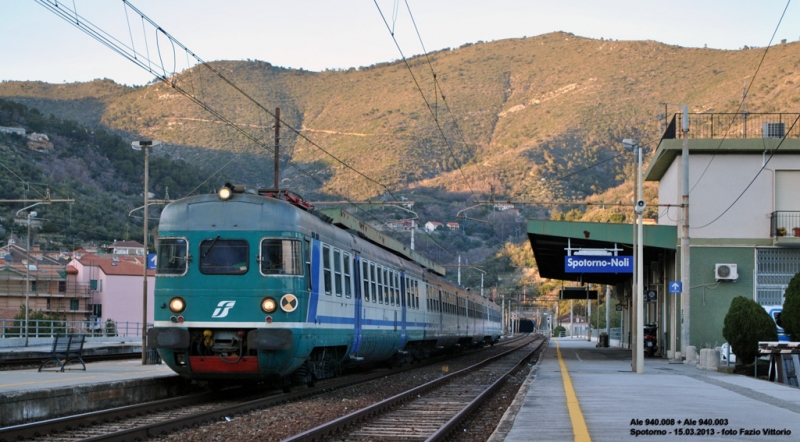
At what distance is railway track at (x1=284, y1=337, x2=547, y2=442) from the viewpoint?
36.9ft

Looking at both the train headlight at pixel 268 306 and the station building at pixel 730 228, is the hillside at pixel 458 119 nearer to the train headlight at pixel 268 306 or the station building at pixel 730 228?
the station building at pixel 730 228

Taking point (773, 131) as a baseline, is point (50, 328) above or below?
below

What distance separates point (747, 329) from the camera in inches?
917

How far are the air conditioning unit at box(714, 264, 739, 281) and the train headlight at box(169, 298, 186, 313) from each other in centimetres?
2031

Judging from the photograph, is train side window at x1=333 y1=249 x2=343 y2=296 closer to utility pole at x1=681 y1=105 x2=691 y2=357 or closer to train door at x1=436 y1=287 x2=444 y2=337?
train door at x1=436 y1=287 x2=444 y2=337

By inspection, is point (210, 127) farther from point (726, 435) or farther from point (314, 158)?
point (726, 435)

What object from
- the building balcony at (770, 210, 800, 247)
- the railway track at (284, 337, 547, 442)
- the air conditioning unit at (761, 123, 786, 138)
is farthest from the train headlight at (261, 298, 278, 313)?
the air conditioning unit at (761, 123, 786, 138)

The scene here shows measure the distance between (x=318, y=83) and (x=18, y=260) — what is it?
125 m

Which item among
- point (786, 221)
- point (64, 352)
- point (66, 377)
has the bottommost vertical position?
point (66, 377)

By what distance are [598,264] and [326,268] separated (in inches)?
637

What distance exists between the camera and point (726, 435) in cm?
980

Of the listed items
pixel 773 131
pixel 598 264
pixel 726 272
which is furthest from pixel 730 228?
pixel 598 264

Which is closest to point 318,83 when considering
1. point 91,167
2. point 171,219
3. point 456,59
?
point 456,59

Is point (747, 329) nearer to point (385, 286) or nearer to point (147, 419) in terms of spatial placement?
point (385, 286)
